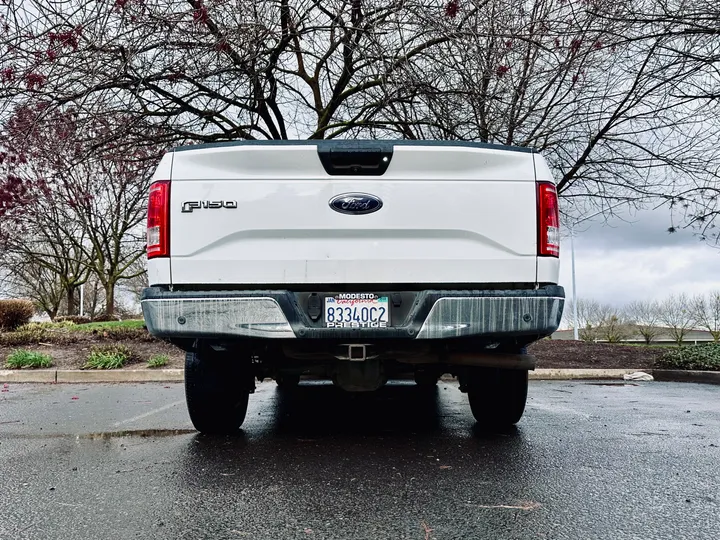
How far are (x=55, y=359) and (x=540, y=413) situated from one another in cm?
829

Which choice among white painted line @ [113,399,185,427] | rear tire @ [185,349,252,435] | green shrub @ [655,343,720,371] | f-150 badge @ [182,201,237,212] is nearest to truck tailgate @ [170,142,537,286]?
f-150 badge @ [182,201,237,212]

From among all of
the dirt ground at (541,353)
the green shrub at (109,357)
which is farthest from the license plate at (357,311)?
the green shrub at (109,357)

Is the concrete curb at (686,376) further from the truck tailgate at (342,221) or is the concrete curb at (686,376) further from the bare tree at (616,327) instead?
the bare tree at (616,327)

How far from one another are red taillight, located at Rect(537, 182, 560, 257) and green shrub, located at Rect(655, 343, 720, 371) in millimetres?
7706

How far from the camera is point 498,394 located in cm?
434

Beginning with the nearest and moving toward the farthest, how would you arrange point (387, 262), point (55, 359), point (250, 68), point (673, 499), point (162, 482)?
point (673, 499) → point (162, 482) → point (387, 262) → point (250, 68) → point (55, 359)

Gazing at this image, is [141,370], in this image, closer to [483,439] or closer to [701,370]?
[483,439]

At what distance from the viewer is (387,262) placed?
3354mm

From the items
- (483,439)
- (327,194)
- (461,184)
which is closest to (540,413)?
(483,439)

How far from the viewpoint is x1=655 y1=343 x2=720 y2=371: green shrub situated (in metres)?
9.66

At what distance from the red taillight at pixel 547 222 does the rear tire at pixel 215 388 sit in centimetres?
212

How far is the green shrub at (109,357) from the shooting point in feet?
31.1

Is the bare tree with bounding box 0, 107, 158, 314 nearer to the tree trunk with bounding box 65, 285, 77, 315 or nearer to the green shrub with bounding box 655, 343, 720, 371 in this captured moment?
the tree trunk with bounding box 65, 285, 77, 315

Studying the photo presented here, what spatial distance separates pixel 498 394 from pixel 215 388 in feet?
6.57
